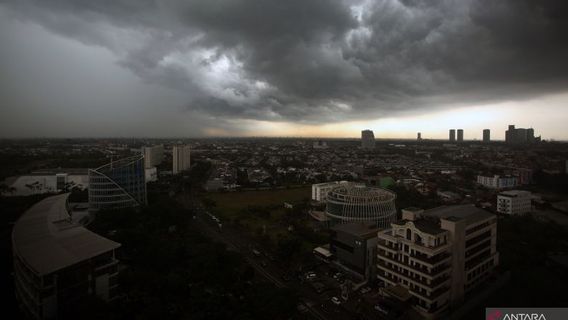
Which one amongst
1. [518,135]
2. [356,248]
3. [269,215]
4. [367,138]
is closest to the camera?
[356,248]

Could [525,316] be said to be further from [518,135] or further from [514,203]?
[518,135]

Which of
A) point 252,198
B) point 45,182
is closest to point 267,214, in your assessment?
point 252,198

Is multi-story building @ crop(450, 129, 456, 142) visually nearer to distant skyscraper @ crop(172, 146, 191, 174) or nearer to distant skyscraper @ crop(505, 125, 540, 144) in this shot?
distant skyscraper @ crop(505, 125, 540, 144)

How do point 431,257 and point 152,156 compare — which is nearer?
point 431,257

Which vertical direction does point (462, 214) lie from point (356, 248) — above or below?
above

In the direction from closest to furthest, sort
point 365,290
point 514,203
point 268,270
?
point 365,290, point 268,270, point 514,203

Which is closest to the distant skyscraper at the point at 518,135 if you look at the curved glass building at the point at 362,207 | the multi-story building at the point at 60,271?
the curved glass building at the point at 362,207

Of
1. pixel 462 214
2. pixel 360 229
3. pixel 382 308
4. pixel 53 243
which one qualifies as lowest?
pixel 382 308
